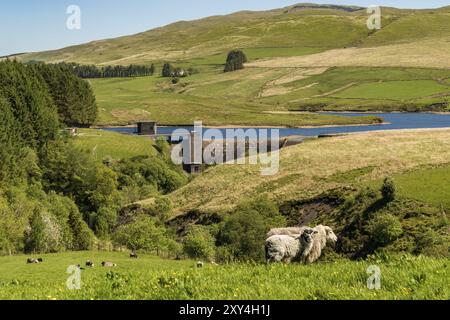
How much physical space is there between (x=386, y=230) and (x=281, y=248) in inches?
505

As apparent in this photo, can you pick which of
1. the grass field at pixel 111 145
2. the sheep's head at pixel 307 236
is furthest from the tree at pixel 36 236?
the grass field at pixel 111 145

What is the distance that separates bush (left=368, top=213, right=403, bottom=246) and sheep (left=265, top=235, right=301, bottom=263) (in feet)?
34.7

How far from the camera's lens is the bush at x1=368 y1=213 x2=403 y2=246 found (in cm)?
5441

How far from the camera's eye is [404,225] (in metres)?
56.7

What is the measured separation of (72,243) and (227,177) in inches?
1520

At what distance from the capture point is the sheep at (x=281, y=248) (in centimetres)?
4900

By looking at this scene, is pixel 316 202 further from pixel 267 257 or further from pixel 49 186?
pixel 49 186

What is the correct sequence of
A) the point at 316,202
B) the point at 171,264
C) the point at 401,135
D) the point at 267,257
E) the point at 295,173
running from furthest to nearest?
1. the point at 401,135
2. the point at 295,173
3. the point at 316,202
4. the point at 267,257
5. the point at 171,264

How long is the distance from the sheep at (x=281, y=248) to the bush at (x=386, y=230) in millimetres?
10564

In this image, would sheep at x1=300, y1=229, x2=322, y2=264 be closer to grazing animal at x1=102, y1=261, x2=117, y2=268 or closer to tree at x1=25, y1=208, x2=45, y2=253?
grazing animal at x1=102, y1=261, x2=117, y2=268
